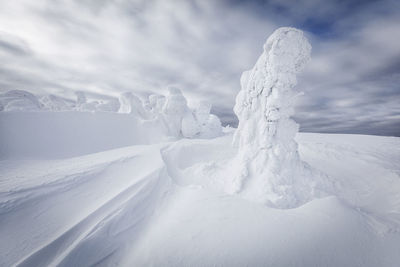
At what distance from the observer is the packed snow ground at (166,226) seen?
9.90 ft

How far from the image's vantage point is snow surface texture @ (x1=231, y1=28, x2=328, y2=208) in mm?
5398

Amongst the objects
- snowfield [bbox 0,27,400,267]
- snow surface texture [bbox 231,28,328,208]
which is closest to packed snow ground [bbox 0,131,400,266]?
snowfield [bbox 0,27,400,267]

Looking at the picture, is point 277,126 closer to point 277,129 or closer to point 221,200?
point 277,129

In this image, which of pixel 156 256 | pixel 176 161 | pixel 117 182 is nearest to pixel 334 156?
pixel 176 161

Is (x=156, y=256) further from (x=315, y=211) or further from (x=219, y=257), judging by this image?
(x=315, y=211)

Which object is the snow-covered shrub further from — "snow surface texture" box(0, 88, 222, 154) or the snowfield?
the snowfield

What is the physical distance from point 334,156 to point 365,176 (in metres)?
1.97

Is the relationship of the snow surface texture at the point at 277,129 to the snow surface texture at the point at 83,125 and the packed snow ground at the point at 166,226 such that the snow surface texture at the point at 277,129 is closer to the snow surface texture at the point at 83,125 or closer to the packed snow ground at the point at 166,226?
the packed snow ground at the point at 166,226

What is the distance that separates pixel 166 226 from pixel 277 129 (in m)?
5.08

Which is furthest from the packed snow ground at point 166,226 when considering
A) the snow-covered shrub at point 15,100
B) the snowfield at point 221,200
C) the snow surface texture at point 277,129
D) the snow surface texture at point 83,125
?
the snow-covered shrub at point 15,100

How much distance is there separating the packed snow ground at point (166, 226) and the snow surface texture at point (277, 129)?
117cm

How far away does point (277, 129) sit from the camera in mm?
6055

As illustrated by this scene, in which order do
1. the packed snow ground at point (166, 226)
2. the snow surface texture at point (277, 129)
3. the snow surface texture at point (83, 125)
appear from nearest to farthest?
the packed snow ground at point (166, 226), the snow surface texture at point (277, 129), the snow surface texture at point (83, 125)

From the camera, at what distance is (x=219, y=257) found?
304 centimetres
